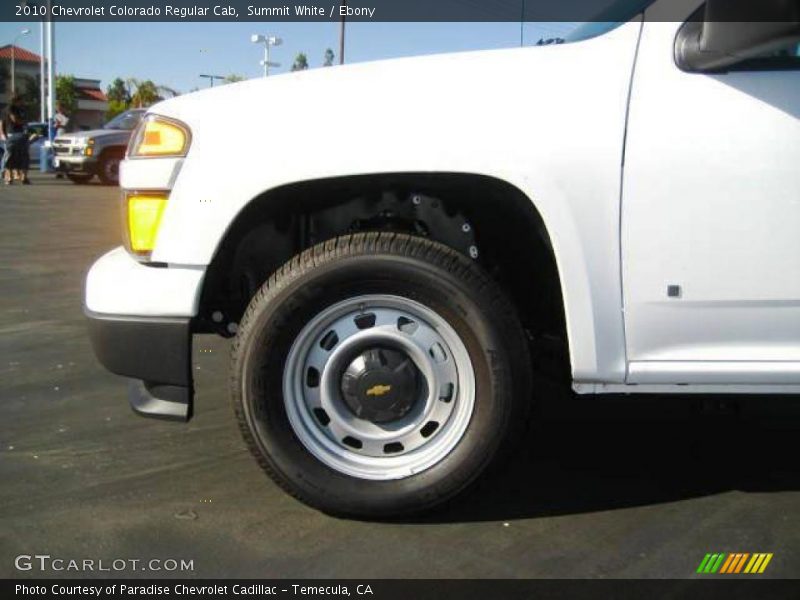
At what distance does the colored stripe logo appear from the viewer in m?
2.61

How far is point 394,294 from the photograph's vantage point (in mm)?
2822

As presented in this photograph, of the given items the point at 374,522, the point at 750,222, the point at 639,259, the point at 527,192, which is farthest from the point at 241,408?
the point at 750,222

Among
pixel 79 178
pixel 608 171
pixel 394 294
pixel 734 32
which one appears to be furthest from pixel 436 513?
pixel 79 178

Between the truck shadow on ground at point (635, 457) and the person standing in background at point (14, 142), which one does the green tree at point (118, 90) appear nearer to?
the person standing in background at point (14, 142)

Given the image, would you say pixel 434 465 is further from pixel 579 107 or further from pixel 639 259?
pixel 579 107

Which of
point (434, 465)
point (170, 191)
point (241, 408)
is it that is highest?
point (170, 191)

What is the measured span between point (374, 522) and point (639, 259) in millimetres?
1225

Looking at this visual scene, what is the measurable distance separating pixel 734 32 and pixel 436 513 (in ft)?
5.86

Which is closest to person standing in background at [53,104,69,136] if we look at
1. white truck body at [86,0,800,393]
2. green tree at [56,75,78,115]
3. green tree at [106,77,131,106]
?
white truck body at [86,0,800,393]

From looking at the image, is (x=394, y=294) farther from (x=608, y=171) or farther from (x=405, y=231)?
(x=608, y=171)

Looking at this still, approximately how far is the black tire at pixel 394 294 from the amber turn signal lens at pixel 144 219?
1.39ft

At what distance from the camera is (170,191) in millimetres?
2840

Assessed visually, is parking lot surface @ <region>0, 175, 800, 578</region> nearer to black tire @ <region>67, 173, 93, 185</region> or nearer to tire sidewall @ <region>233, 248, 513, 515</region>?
tire sidewall @ <region>233, 248, 513, 515</region>

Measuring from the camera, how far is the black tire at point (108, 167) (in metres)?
19.2
